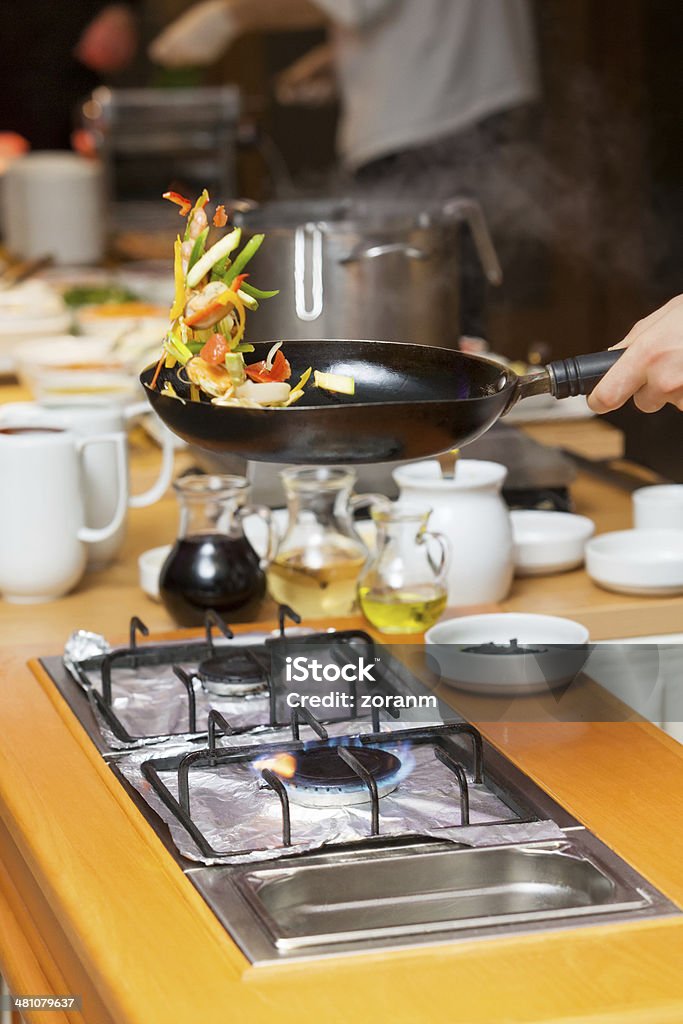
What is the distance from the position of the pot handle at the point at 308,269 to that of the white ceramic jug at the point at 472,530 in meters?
0.35

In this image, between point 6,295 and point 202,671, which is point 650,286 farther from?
point 202,671

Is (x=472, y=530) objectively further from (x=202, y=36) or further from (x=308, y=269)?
(x=202, y=36)

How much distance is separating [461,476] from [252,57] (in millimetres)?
5398

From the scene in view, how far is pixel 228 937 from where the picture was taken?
0.83 m

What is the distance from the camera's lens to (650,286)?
408 cm

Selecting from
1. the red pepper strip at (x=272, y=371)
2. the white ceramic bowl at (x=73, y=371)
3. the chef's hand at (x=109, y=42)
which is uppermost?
the chef's hand at (x=109, y=42)

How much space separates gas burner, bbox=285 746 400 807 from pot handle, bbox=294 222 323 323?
81 cm

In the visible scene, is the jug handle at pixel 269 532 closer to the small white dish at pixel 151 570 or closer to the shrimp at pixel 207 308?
the small white dish at pixel 151 570

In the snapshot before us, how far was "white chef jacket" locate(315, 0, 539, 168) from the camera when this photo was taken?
3.53 m

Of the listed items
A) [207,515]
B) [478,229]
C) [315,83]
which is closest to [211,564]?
[207,515]

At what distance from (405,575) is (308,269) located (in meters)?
0.51

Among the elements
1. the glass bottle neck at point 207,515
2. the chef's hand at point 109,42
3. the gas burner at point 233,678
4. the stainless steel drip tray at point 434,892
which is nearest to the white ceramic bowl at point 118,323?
the glass bottle neck at point 207,515

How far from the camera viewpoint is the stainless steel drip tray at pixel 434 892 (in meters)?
0.85

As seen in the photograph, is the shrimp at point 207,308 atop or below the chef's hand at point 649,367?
atop
